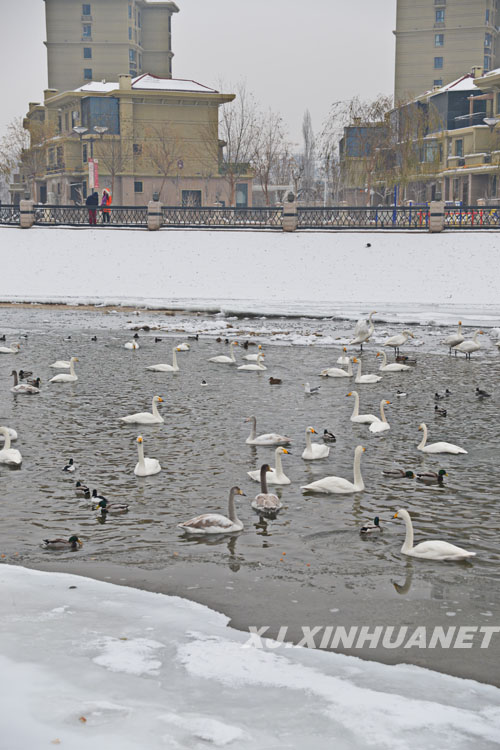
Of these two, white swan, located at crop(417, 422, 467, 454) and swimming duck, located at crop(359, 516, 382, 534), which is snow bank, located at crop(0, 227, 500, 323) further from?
swimming duck, located at crop(359, 516, 382, 534)

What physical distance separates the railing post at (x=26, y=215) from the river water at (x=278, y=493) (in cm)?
2658

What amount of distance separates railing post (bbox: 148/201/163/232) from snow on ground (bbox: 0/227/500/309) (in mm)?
905

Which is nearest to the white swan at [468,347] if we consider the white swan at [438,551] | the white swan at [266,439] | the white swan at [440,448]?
the white swan at [440,448]

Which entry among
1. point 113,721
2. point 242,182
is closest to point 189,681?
point 113,721

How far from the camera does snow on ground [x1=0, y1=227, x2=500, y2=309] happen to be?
38.9 m

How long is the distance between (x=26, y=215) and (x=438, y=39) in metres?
62.1

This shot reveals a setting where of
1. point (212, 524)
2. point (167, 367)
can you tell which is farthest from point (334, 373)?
point (212, 524)

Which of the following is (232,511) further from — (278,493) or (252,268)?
(252,268)

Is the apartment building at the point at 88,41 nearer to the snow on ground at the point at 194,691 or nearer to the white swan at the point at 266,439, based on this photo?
the white swan at the point at 266,439

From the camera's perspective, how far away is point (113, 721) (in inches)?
230

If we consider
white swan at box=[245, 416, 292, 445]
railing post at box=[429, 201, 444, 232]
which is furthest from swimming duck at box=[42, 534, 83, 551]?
railing post at box=[429, 201, 444, 232]

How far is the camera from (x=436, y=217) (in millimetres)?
44406

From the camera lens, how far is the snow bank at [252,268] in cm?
3853

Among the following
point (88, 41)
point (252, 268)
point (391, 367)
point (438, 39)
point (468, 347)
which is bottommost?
point (391, 367)
